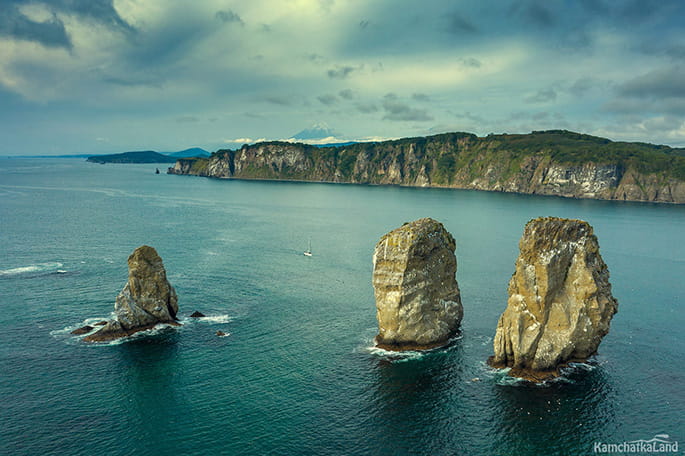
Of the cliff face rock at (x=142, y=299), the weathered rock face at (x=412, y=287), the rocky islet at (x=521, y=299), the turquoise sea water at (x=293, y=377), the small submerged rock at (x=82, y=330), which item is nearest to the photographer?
the turquoise sea water at (x=293, y=377)

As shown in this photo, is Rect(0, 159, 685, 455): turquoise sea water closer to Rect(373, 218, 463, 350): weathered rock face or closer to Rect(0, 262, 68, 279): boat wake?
Rect(0, 262, 68, 279): boat wake

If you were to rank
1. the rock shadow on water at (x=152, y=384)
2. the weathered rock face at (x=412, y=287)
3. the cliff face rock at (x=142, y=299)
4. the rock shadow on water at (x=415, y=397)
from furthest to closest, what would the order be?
1. the cliff face rock at (x=142, y=299)
2. the weathered rock face at (x=412, y=287)
3. the rock shadow on water at (x=152, y=384)
4. the rock shadow on water at (x=415, y=397)

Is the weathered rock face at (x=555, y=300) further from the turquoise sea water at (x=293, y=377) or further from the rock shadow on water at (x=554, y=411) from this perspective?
the turquoise sea water at (x=293, y=377)

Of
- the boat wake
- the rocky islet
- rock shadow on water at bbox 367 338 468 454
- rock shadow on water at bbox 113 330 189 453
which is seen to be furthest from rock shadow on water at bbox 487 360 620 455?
the boat wake

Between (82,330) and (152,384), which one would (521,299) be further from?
(82,330)

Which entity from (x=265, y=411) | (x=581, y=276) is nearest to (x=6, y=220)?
(x=265, y=411)

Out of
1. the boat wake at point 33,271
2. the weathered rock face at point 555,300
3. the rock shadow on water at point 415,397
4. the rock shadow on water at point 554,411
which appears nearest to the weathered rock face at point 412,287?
the rock shadow on water at point 415,397

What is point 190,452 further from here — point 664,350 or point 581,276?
point 664,350
